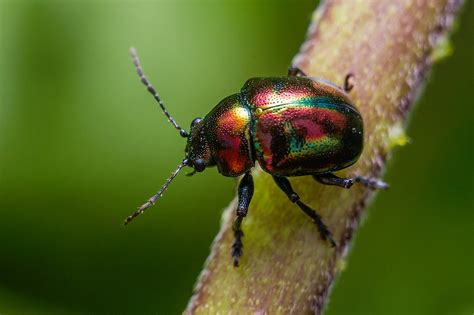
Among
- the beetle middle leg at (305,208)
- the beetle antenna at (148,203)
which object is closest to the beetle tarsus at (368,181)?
the beetle middle leg at (305,208)

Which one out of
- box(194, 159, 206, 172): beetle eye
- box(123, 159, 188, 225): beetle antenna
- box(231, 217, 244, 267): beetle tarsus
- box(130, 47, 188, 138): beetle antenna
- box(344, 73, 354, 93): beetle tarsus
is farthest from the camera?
box(130, 47, 188, 138): beetle antenna

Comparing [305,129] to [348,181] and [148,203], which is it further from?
[148,203]

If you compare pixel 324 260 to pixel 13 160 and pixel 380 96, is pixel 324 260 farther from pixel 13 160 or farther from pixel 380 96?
pixel 13 160

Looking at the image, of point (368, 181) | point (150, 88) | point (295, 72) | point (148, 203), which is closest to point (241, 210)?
point (148, 203)

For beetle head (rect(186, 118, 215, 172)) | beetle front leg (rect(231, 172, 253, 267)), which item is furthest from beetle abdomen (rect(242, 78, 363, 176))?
beetle head (rect(186, 118, 215, 172))

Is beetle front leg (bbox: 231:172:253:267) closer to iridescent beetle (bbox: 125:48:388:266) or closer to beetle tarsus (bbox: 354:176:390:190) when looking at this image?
iridescent beetle (bbox: 125:48:388:266)

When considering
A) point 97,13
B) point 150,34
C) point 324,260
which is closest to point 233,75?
point 150,34
